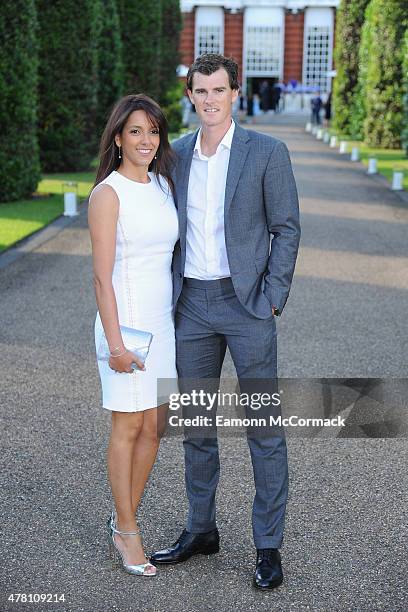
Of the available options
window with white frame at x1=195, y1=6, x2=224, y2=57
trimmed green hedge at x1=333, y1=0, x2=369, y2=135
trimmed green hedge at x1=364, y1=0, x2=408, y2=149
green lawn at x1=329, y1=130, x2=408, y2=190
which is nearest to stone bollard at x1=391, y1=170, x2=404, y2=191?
green lawn at x1=329, y1=130, x2=408, y2=190

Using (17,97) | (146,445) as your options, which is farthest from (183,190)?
(17,97)

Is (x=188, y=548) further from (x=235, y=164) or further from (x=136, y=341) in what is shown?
(x=235, y=164)

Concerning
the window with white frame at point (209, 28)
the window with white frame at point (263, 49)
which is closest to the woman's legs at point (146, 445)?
the window with white frame at point (263, 49)

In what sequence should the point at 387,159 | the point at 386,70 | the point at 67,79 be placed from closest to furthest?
the point at 67,79 → the point at 387,159 → the point at 386,70

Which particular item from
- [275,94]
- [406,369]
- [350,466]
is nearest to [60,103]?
[406,369]

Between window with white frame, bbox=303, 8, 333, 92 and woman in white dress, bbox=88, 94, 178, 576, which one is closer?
woman in white dress, bbox=88, 94, 178, 576

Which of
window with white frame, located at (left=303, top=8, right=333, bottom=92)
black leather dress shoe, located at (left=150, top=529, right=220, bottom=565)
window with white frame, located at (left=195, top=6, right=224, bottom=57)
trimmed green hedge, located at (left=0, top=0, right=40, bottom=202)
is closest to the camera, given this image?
black leather dress shoe, located at (left=150, top=529, right=220, bottom=565)

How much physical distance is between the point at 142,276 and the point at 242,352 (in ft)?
→ 1.60

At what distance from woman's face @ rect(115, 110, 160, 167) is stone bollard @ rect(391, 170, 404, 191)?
1696 cm

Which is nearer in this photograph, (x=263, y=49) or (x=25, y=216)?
(x=25, y=216)

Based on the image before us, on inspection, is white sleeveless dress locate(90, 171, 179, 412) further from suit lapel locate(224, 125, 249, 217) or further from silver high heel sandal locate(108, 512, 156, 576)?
silver high heel sandal locate(108, 512, 156, 576)

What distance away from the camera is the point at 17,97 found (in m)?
17.6

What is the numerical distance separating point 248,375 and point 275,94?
208ft

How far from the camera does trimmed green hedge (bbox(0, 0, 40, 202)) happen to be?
17.3 m
